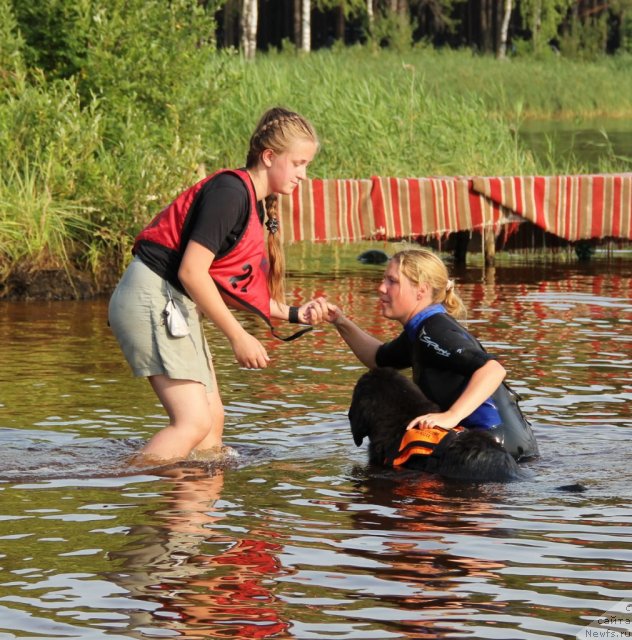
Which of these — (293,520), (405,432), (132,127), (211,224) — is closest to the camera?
(293,520)

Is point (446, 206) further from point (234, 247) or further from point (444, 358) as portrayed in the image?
point (234, 247)

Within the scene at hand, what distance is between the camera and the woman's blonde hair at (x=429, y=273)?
7.50 meters

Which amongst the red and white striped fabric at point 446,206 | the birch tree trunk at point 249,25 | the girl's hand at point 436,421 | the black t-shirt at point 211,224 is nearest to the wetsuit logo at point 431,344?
the girl's hand at point 436,421

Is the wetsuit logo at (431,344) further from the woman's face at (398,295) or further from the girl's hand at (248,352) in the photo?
the girl's hand at (248,352)

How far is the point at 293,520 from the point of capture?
6488 millimetres

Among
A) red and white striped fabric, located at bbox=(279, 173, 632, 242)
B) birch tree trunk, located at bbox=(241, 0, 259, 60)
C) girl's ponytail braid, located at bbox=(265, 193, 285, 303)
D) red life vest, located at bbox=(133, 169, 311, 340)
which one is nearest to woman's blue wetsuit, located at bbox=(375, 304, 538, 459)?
girl's ponytail braid, located at bbox=(265, 193, 285, 303)

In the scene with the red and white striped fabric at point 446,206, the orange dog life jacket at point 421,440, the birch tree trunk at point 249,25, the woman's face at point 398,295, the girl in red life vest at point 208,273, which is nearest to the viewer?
the girl in red life vest at point 208,273

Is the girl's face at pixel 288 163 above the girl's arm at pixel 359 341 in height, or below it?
above

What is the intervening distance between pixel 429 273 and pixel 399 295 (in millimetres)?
184

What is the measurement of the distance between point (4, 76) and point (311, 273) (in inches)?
150

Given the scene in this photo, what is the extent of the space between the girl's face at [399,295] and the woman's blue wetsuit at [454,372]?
5 centimetres

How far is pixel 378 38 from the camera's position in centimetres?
5081

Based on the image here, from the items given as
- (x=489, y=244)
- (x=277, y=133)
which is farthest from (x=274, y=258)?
(x=489, y=244)

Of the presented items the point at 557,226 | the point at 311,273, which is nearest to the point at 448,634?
the point at 311,273
